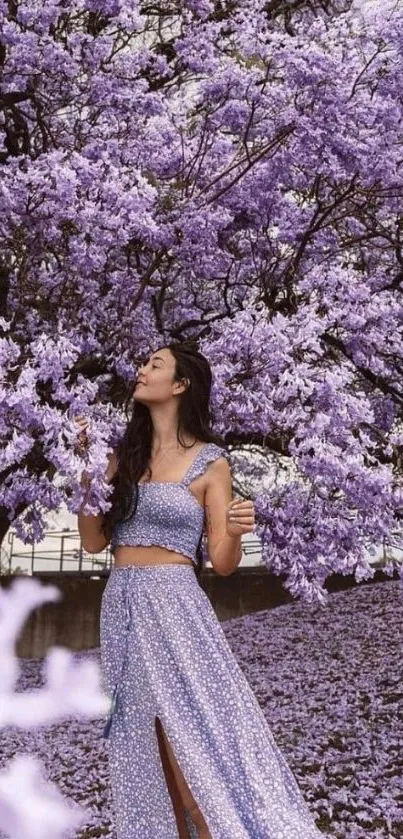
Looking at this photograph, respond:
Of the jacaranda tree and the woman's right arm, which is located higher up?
the jacaranda tree

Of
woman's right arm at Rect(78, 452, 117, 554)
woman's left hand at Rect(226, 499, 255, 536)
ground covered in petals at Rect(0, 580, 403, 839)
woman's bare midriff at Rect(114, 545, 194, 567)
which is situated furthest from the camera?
ground covered in petals at Rect(0, 580, 403, 839)

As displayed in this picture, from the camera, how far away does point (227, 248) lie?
669 centimetres

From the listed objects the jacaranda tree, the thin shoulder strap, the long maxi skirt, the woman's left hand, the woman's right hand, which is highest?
the jacaranda tree

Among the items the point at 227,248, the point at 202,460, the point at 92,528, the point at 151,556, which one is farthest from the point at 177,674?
the point at 227,248

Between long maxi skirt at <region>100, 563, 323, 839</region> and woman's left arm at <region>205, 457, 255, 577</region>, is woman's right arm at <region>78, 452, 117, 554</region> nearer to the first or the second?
long maxi skirt at <region>100, 563, 323, 839</region>

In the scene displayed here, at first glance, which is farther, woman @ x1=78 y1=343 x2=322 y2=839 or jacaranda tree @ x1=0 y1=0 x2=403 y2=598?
jacaranda tree @ x1=0 y1=0 x2=403 y2=598

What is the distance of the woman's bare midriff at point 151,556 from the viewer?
362 cm

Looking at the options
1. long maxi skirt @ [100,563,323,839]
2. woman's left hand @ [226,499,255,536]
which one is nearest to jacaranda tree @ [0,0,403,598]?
long maxi skirt @ [100,563,323,839]

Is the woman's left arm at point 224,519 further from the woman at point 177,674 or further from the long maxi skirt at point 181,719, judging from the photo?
the long maxi skirt at point 181,719

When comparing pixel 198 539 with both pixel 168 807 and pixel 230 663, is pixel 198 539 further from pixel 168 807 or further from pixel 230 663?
pixel 168 807

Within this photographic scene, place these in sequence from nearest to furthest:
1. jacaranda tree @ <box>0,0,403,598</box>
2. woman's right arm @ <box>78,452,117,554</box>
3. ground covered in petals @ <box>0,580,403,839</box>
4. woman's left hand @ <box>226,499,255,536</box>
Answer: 1. woman's left hand @ <box>226,499,255,536</box>
2. woman's right arm @ <box>78,452,117,554</box>
3. jacaranda tree @ <box>0,0,403,598</box>
4. ground covered in petals @ <box>0,580,403,839</box>

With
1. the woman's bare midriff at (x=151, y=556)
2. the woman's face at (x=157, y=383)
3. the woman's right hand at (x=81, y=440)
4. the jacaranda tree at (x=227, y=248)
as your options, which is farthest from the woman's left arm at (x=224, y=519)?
the jacaranda tree at (x=227, y=248)

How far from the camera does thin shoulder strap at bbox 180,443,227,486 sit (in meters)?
3.72

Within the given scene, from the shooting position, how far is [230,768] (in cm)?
339
